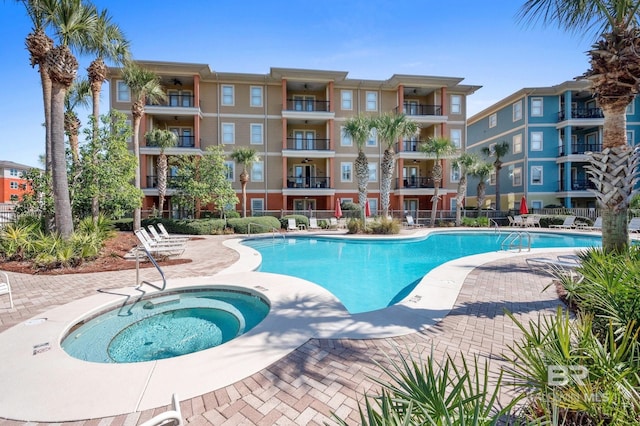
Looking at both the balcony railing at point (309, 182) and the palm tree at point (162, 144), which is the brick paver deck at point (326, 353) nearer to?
the palm tree at point (162, 144)

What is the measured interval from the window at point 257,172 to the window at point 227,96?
5688 mm

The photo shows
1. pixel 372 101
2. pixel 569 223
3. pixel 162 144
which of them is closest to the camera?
pixel 162 144

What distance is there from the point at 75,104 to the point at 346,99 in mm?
19607

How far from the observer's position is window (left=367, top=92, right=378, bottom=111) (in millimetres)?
26234

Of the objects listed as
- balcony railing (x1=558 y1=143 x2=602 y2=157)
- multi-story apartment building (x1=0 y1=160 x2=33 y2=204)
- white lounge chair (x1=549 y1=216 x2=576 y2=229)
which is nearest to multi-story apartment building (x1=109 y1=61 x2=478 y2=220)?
white lounge chair (x1=549 y1=216 x2=576 y2=229)

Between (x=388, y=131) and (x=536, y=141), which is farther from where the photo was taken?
(x=536, y=141)

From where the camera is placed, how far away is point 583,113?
1067 inches

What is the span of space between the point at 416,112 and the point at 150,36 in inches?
897

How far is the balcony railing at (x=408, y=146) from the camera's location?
85.2 feet

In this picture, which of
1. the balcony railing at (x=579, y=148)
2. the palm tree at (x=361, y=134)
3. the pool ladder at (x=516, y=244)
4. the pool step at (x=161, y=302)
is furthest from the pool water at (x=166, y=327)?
the balcony railing at (x=579, y=148)

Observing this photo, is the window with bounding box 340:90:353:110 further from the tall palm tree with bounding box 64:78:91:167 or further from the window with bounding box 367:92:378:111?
the tall palm tree with bounding box 64:78:91:167

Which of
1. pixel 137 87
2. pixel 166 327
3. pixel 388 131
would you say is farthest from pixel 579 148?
pixel 137 87

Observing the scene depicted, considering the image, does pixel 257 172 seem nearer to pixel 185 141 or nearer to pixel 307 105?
pixel 185 141

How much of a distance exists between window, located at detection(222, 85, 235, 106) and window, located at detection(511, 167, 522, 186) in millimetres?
27817
